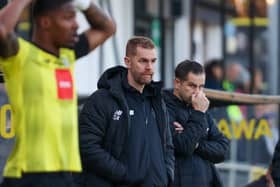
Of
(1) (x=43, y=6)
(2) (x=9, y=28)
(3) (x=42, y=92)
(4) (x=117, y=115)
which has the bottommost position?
(4) (x=117, y=115)

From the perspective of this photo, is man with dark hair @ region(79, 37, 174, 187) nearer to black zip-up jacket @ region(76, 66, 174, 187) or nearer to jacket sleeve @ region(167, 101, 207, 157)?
black zip-up jacket @ region(76, 66, 174, 187)

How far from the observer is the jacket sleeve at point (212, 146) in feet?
25.6

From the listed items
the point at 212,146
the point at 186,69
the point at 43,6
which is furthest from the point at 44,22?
the point at 212,146

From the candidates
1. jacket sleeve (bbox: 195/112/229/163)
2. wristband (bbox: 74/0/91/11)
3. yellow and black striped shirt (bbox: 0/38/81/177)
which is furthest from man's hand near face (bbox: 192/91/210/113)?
yellow and black striped shirt (bbox: 0/38/81/177)

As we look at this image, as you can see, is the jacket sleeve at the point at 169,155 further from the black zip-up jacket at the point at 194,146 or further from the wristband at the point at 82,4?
the wristband at the point at 82,4

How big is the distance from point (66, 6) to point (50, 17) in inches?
4.2

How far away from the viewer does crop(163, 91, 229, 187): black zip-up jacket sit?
753cm

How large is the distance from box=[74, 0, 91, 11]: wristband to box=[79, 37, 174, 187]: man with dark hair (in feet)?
4.23

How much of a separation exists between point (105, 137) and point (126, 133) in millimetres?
137

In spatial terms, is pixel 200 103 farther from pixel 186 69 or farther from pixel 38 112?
pixel 38 112

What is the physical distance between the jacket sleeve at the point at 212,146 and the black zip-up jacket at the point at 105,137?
43.0 inches

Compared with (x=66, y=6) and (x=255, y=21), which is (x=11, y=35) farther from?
(x=255, y=21)

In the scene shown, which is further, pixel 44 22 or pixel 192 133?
pixel 192 133

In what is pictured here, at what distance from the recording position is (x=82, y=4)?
5613 mm
